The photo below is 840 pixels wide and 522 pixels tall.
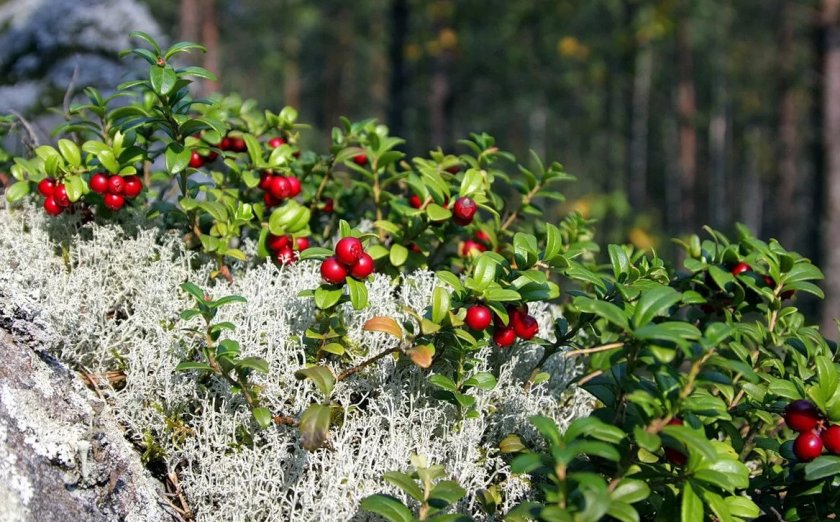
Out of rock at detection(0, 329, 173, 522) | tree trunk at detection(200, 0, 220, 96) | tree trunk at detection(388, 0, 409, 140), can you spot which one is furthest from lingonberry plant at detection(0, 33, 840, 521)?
tree trunk at detection(200, 0, 220, 96)

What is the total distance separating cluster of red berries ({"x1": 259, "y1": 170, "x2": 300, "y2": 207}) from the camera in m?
2.56

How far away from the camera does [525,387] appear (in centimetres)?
232

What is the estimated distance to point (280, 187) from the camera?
255 cm

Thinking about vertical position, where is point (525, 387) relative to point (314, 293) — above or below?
below

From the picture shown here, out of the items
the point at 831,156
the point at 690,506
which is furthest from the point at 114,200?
the point at 831,156

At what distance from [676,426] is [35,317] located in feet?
5.64

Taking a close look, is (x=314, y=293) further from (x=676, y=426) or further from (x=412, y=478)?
(x=676, y=426)

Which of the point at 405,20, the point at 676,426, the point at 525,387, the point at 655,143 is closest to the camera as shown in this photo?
the point at 676,426

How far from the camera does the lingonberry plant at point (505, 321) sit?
5.46 feet

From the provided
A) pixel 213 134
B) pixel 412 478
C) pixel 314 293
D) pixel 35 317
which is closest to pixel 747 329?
pixel 412 478

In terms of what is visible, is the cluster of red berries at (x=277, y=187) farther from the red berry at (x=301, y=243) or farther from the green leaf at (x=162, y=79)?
the green leaf at (x=162, y=79)

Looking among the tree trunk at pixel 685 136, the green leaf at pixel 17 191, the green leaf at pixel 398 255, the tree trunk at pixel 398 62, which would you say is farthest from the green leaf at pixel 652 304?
the tree trunk at pixel 685 136

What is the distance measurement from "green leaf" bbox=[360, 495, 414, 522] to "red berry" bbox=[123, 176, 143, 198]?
135 centimetres

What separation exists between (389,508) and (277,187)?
127 cm
